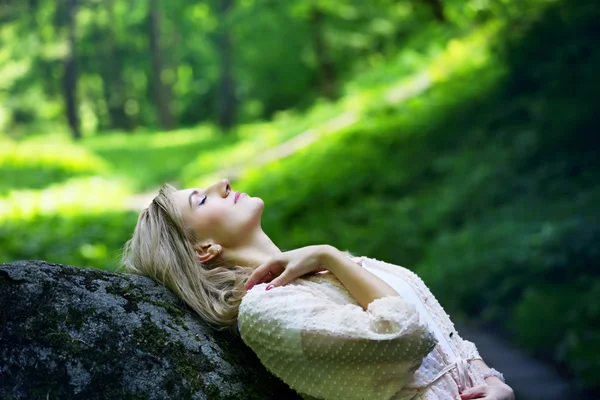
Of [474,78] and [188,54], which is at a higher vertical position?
[188,54]

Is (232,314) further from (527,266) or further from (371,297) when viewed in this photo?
(527,266)

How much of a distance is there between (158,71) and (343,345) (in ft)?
109

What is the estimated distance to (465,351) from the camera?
92.0 inches

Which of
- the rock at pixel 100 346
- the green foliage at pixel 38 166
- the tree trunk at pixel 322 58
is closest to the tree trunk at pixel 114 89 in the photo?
the tree trunk at pixel 322 58

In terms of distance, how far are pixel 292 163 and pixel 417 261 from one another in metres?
4.06

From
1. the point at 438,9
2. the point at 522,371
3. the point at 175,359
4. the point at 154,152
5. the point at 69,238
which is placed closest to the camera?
the point at 175,359

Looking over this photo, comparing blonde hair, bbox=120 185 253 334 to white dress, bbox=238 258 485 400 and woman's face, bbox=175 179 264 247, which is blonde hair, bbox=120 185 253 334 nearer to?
woman's face, bbox=175 179 264 247

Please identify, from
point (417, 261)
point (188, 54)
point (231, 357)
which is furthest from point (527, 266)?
point (188, 54)

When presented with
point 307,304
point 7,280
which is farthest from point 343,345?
point 7,280

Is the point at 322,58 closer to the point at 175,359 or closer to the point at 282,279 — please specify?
the point at 282,279

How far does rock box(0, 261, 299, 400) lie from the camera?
6.44ft

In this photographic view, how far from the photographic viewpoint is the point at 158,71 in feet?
111

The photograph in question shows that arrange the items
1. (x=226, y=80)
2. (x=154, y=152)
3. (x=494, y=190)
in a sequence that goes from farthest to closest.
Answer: (x=226, y=80)
(x=154, y=152)
(x=494, y=190)

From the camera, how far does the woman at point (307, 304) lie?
1958 millimetres
